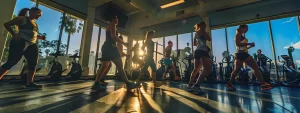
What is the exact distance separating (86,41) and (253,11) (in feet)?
24.2

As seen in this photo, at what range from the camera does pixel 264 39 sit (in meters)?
5.44

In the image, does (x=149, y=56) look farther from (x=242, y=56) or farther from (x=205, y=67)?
(x=242, y=56)

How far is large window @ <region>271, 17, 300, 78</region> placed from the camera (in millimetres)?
4909

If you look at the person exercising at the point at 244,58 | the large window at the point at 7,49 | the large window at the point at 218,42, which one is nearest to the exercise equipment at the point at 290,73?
the large window at the point at 218,42

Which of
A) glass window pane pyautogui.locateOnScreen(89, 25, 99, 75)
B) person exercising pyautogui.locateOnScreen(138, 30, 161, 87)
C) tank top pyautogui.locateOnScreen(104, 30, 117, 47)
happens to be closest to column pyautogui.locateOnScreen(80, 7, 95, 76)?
glass window pane pyautogui.locateOnScreen(89, 25, 99, 75)

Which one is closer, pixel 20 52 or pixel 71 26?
pixel 20 52

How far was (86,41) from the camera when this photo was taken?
5629 mm

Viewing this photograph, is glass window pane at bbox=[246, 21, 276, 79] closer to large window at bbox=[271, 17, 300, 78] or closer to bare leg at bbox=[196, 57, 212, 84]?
large window at bbox=[271, 17, 300, 78]

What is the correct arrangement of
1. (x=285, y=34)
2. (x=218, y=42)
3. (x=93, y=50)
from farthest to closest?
(x=93, y=50) < (x=218, y=42) < (x=285, y=34)

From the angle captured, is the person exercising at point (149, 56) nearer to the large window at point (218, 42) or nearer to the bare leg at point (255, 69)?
the bare leg at point (255, 69)

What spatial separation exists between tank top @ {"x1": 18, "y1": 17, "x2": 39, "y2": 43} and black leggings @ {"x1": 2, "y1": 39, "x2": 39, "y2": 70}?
0.22ft

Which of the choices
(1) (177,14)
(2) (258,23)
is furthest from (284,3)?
(1) (177,14)

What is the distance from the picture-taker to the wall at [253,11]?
491 cm

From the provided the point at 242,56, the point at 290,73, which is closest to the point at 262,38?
the point at 290,73
